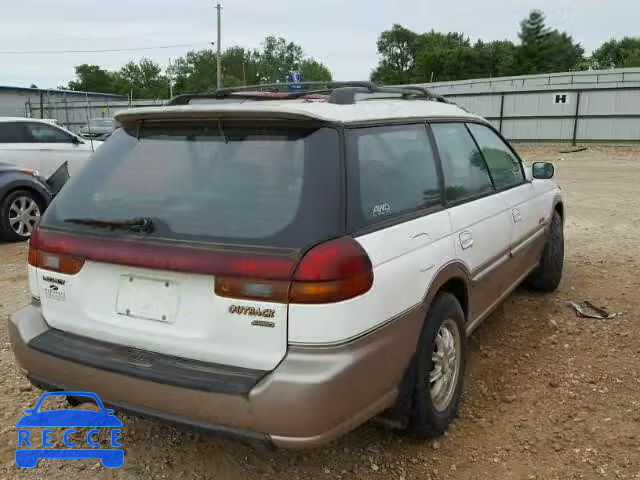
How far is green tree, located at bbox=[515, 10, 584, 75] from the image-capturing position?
4669 cm

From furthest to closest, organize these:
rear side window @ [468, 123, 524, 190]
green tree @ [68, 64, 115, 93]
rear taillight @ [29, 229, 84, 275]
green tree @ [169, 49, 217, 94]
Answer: green tree @ [68, 64, 115, 93], green tree @ [169, 49, 217, 94], rear side window @ [468, 123, 524, 190], rear taillight @ [29, 229, 84, 275]

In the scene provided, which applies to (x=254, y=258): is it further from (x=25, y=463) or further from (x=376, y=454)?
(x=25, y=463)

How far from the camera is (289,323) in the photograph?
7.38 feet

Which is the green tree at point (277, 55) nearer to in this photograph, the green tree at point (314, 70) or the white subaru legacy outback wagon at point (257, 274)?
the green tree at point (314, 70)

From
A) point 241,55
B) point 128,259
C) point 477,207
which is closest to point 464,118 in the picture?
point 477,207

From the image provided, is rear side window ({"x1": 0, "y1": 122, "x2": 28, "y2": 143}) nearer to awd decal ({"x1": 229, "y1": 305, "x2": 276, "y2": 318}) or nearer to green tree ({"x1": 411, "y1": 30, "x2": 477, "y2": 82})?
awd decal ({"x1": 229, "y1": 305, "x2": 276, "y2": 318})

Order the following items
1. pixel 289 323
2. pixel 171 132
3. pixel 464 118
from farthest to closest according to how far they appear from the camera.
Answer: pixel 464 118
pixel 171 132
pixel 289 323

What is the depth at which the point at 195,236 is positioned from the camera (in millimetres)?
2406

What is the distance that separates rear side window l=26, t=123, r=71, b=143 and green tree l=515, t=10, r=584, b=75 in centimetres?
4158

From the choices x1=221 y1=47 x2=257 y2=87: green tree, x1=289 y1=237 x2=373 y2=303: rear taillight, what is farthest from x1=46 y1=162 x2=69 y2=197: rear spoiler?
x1=221 y1=47 x2=257 y2=87: green tree

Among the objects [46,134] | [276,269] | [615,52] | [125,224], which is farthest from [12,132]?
[615,52]

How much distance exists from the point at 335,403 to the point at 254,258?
0.62m

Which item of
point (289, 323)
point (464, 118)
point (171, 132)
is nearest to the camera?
point (289, 323)

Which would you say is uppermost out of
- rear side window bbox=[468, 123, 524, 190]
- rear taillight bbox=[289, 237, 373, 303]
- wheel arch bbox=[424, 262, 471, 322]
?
rear side window bbox=[468, 123, 524, 190]
